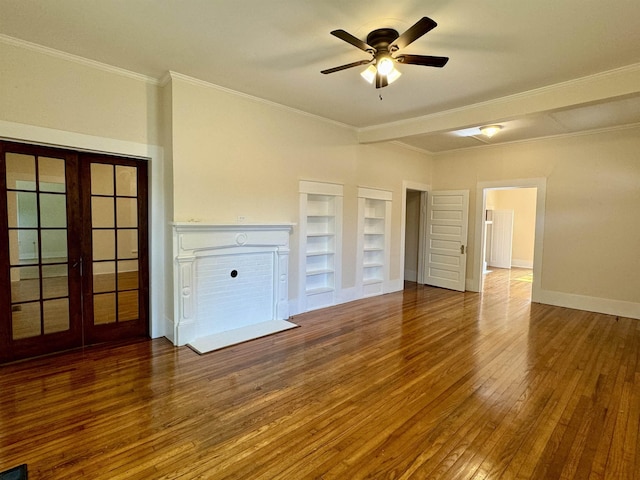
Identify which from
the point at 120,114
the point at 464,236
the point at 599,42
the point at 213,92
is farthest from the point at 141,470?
the point at 464,236

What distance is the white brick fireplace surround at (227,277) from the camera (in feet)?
12.5

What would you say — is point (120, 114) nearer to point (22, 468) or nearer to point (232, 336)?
point (232, 336)

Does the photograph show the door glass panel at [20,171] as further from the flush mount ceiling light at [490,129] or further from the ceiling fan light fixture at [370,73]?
the flush mount ceiling light at [490,129]

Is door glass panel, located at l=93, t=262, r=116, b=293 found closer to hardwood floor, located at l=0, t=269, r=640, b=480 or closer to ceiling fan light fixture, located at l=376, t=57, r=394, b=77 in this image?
hardwood floor, located at l=0, t=269, r=640, b=480

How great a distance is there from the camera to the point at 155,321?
404 centimetres

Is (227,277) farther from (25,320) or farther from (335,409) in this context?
(335,409)

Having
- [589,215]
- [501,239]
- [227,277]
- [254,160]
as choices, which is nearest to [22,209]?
[227,277]

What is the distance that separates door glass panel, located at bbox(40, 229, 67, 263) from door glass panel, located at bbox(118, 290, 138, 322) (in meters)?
0.74

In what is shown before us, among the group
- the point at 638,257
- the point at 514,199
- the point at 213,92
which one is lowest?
the point at 638,257

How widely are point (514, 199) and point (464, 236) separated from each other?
211 inches

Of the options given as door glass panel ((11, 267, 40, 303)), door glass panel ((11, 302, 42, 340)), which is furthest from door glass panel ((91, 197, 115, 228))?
door glass panel ((11, 302, 42, 340))

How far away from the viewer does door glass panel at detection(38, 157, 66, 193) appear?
3.33m

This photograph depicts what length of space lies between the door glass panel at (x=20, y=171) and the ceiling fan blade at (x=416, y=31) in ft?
12.1

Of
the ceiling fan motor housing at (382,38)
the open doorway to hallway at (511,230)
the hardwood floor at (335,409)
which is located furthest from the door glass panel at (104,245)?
the open doorway to hallway at (511,230)
